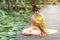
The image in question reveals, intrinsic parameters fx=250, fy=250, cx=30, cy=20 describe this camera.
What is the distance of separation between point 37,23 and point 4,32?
1.33 m

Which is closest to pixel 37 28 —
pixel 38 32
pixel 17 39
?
pixel 38 32

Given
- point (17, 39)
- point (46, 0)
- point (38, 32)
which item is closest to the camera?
point (17, 39)

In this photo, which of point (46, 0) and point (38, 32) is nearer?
point (38, 32)

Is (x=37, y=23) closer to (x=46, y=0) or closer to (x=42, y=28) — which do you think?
(x=42, y=28)

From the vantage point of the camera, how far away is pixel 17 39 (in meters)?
8.38

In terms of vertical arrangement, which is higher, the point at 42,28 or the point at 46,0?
the point at 42,28

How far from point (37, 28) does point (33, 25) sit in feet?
0.63

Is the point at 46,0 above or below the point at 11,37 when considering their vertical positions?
below

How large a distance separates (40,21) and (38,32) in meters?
0.42

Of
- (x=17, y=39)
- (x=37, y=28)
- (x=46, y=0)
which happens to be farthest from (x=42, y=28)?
(x=46, y=0)

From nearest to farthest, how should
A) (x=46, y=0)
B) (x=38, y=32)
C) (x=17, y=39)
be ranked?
1. (x=17, y=39)
2. (x=38, y=32)
3. (x=46, y=0)

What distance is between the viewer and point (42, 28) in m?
9.09

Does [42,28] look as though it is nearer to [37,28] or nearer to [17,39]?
[37,28]

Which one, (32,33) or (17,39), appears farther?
(32,33)
